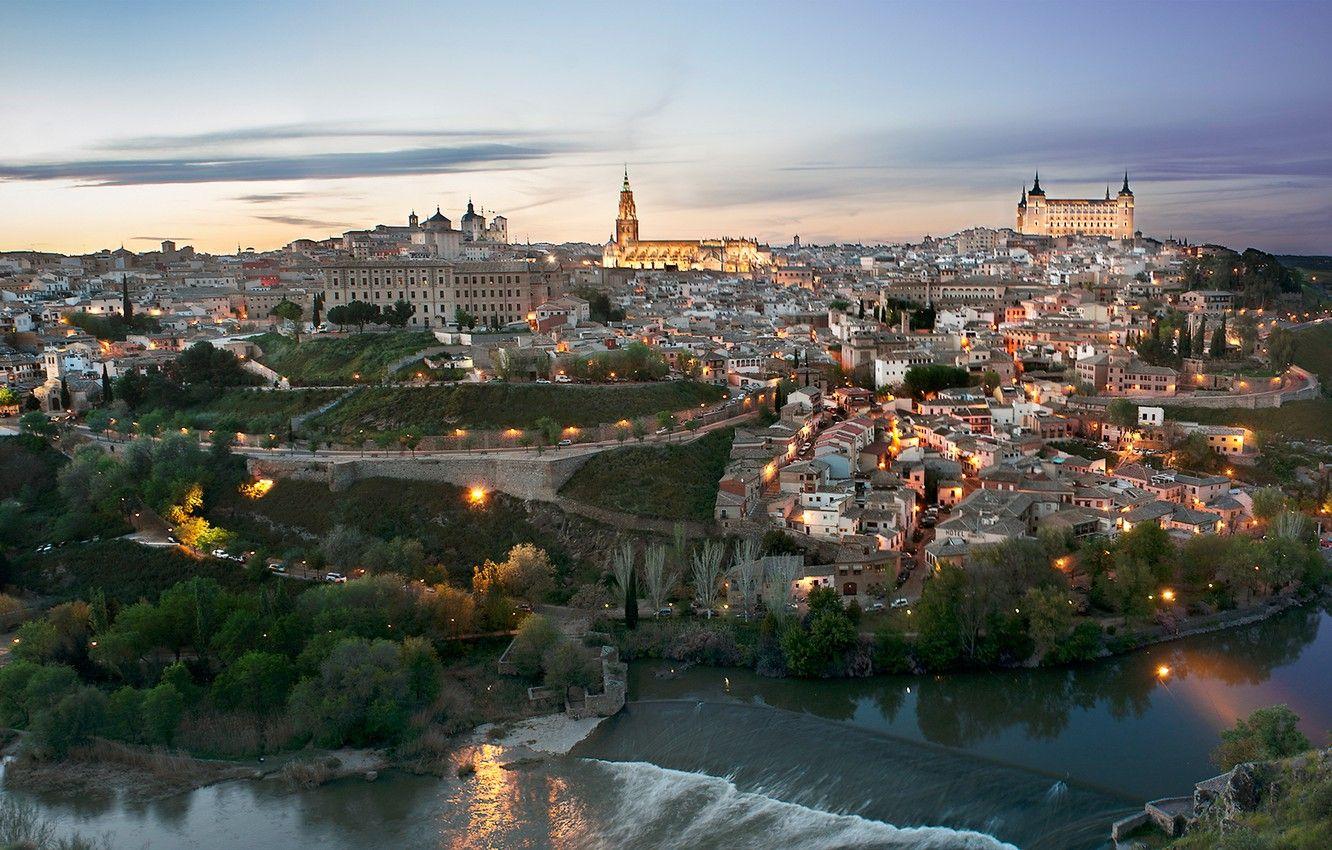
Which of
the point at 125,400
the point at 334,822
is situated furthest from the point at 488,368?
the point at 334,822

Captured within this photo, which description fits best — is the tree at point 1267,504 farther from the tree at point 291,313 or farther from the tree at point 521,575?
the tree at point 291,313

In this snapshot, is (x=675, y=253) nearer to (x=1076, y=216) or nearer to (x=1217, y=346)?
(x=1076, y=216)

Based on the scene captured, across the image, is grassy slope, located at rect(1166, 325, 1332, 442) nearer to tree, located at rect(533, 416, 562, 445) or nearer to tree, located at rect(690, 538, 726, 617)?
tree, located at rect(690, 538, 726, 617)

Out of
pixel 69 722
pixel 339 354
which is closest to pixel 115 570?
pixel 69 722

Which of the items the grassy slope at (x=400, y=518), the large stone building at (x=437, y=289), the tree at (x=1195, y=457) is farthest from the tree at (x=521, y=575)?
the large stone building at (x=437, y=289)

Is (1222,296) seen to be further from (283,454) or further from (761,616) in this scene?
(283,454)
